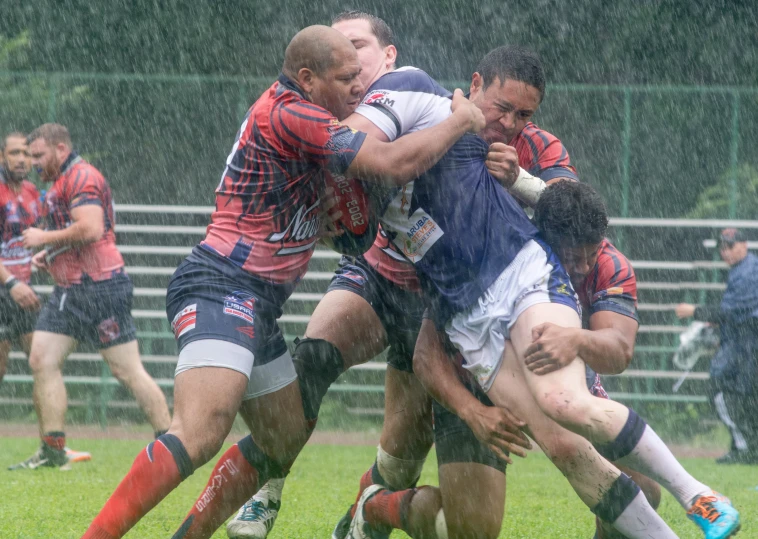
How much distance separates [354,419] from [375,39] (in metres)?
6.95

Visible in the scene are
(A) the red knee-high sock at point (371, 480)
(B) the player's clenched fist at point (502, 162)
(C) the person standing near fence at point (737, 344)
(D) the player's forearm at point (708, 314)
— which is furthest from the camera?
(D) the player's forearm at point (708, 314)

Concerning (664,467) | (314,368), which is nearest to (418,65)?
(314,368)

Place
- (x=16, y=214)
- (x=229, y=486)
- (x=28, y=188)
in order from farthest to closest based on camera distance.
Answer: (x=28, y=188) < (x=16, y=214) < (x=229, y=486)

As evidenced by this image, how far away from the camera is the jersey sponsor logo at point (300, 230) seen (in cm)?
416

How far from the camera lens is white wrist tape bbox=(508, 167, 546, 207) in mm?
4203

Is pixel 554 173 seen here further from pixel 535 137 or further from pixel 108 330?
pixel 108 330

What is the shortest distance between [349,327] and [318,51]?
1390mm

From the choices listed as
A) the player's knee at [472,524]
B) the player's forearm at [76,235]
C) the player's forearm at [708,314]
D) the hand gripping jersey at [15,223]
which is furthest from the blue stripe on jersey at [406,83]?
the player's forearm at [708,314]

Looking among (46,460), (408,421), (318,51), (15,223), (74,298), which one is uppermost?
(318,51)

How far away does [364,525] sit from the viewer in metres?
4.93

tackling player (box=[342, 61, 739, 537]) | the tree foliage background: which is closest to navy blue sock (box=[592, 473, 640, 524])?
tackling player (box=[342, 61, 739, 537])

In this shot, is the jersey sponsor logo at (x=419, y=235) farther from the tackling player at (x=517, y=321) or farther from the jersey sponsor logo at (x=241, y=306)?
the jersey sponsor logo at (x=241, y=306)

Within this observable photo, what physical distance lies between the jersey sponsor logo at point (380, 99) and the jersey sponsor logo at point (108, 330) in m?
4.57

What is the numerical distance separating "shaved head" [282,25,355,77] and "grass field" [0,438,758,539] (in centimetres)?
262
